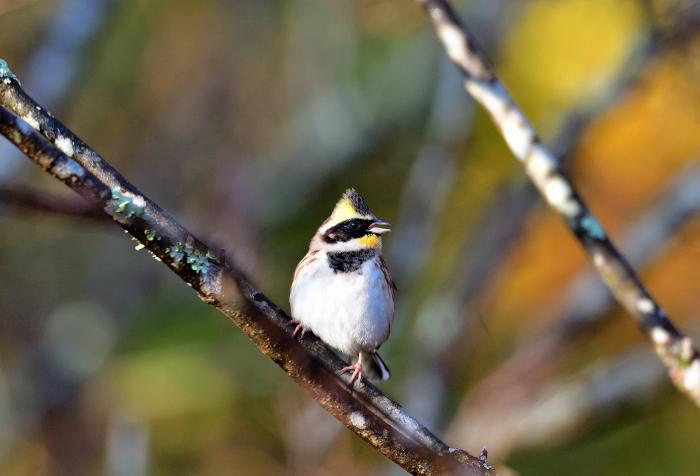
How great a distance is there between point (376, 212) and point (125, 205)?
685cm

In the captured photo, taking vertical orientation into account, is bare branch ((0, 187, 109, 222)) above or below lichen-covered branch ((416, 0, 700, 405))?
below

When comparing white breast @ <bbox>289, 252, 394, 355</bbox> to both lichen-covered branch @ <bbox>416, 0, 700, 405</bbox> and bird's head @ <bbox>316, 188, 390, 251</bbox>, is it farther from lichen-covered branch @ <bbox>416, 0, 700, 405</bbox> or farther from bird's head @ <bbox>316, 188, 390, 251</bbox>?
lichen-covered branch @ <bbox>416, 0, 700, 405</bbox>

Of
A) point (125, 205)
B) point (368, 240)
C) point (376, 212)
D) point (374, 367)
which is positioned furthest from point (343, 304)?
point (376, 212)

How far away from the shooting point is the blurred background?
5.36 m

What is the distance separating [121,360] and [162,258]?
7.77 m

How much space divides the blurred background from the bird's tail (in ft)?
3.98

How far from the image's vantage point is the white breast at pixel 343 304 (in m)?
3.38

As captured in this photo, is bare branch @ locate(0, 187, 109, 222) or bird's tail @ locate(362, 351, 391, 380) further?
bird's tail @ locate(362, 351, 391, 380)

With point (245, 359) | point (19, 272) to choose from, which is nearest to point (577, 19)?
point (245, 359)

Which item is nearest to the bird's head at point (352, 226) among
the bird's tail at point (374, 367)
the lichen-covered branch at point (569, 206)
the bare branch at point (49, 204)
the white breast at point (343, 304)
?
the white breast at point (343, 304)

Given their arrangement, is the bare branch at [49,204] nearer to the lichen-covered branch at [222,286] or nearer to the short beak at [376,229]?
the lichen-covered branch at [222,286]

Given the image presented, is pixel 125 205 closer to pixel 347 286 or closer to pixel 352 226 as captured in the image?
pixel 347 286

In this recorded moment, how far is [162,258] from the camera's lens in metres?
1.84

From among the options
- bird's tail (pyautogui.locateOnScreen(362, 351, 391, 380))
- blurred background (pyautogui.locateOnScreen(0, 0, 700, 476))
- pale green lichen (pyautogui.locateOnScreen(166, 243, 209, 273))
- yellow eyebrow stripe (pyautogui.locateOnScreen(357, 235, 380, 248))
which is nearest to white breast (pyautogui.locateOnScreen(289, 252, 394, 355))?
yellow eyebrow stripe (pyautogui.locateOnScreen(357, 235, 380, 248))
